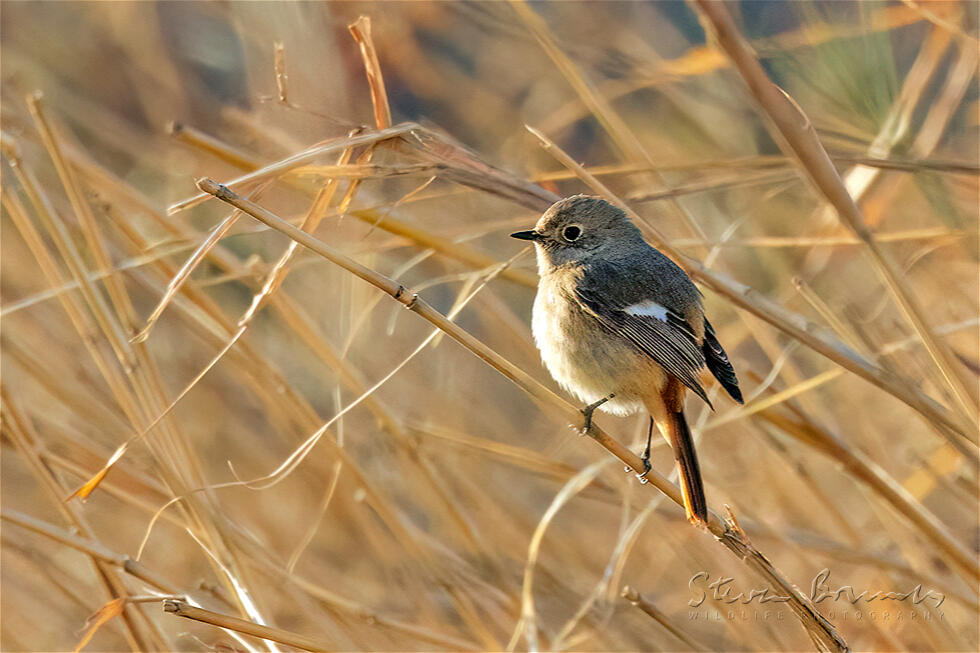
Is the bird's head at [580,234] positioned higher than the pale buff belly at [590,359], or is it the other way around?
the bird's head at [580,234]

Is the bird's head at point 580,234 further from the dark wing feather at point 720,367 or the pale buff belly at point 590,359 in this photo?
the dark wing feather at point 720,367

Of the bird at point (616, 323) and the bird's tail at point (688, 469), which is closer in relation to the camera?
the bird's tail at point (688, 469)

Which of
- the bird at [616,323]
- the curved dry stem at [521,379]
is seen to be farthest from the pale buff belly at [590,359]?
the curved dry stem at [521,379]

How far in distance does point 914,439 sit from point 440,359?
5.66ft

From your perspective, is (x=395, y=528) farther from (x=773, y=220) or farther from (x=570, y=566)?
(x=773, y=220)

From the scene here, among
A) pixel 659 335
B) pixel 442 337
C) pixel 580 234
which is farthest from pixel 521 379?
pixel 442 337

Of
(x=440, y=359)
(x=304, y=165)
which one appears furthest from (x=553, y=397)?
(x=440, y=359)

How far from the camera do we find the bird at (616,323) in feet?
6.98

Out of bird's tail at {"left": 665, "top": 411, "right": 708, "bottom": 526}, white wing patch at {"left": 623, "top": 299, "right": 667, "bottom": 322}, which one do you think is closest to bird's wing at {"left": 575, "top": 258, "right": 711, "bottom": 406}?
white wing patch at {"left": 623, "top": 299, "right": 667, "bottom": 322}

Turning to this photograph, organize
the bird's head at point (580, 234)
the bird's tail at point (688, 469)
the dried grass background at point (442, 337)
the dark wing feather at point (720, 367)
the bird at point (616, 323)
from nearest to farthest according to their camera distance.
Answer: the bird's tail at point (688, 469) → the dried grass background at point (442, 337) → the dark wing feather at point (720, 367) → the bird at point (616, 323) → the bird's head at point (580, 234)

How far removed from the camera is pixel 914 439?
306 centimetres

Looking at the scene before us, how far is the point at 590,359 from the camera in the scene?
7.48ft

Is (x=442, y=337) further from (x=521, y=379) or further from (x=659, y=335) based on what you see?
(x=521, y=379)

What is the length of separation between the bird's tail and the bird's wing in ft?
0.39
